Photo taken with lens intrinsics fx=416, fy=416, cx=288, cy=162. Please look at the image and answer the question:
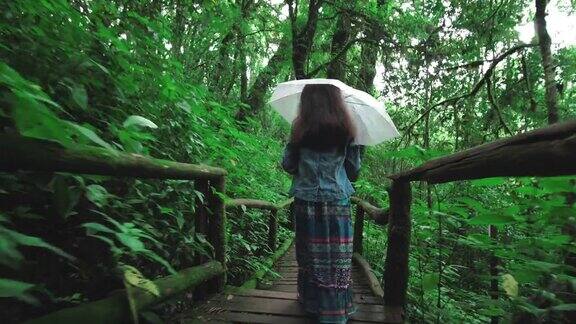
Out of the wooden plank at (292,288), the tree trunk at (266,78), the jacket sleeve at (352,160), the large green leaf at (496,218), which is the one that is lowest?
the wooden plank at (292,288)

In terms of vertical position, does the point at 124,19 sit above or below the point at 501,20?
below

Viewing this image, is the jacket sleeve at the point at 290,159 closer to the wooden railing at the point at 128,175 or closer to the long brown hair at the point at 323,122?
the long brown hair at the point at 323,122

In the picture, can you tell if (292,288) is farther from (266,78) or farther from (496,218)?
(266,78)

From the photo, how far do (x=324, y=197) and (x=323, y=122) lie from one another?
0.57 metres

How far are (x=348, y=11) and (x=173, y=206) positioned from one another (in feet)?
23.1

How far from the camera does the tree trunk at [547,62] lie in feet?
18.7

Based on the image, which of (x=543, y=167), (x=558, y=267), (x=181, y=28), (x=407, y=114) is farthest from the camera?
(x=407, y=114)

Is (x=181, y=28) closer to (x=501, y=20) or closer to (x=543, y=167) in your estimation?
(x=501, y=20)

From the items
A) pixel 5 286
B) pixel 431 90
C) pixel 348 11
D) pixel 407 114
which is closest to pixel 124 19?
pixel 5 286

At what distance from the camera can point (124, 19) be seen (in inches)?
128

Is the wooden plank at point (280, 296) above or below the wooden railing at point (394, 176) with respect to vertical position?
below

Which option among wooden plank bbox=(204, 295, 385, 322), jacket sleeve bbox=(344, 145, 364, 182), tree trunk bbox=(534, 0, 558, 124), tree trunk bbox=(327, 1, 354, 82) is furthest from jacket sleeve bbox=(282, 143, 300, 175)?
tree trunk bbox=(327, 1, 354, 82)

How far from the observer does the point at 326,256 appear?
322 centimetres

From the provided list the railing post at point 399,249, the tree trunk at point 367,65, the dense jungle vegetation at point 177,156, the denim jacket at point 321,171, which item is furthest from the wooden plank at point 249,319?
the tree trunk at point 367,65
